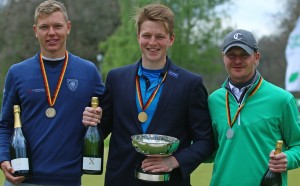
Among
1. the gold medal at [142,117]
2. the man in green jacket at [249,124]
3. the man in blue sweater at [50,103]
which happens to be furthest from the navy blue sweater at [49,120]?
the man in green jacket at [249,124]

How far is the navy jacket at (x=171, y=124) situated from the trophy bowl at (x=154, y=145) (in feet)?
0.59

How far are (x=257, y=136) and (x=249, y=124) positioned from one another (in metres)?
0.10

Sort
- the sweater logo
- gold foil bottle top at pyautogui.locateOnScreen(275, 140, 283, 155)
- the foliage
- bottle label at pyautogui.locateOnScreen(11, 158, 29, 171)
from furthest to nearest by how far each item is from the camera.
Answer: the foliage, the sweater logo, bottle label at pyautogui.locateOnScreen(11, 158, 29, 171), gold foil bottle top at pyautogui.locateOnScreen(275, 140, 283, 155)

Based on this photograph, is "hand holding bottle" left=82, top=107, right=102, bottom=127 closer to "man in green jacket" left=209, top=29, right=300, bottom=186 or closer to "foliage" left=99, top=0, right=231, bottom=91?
"man in green jacket" left=209, top=29, right=300, bottom=186

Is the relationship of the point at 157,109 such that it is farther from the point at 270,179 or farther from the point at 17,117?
the point at 17,117

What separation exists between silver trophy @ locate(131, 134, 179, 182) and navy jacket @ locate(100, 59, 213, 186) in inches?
5.9

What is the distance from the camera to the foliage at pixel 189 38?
38594 mm

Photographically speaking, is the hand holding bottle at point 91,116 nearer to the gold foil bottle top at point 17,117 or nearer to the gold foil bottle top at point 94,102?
the gold foil bottle top at point 94,102

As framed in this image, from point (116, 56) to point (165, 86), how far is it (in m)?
35.8

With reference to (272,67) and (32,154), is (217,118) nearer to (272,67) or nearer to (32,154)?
(32,154)

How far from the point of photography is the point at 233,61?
4047 millimetres

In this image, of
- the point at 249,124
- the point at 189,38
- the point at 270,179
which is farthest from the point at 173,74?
the point at 189,38

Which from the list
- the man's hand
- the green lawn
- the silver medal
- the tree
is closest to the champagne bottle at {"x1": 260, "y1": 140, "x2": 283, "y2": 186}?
the silver medal

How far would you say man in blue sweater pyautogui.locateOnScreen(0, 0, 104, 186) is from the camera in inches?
164
